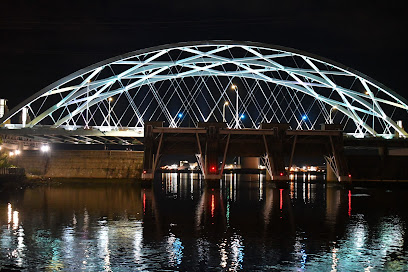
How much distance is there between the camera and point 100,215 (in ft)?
122

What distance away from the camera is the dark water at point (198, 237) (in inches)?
851

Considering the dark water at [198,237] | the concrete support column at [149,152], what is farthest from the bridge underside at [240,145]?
the dark water at [198,237]

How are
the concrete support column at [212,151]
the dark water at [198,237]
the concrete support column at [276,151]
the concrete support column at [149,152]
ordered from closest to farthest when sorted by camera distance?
1. the dark water at [198,237]
2. the concrete support column at [149,152]
3. the concrete support column at [212,151]
4. the concrete support column at [276,151]

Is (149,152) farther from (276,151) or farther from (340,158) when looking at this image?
(340,158)

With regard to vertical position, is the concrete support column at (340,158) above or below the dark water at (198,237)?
above

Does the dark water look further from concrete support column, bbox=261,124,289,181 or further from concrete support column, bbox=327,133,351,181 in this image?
concrete support column, bbox=327,133,351,181

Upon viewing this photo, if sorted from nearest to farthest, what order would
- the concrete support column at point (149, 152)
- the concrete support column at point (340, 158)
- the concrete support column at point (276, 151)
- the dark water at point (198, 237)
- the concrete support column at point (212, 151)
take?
the dark water at point (198, 237)
the concrete support column at point (149, 152)
the concrete support column at point (212, 151)
the concrete support column at point (276, 151)
the concrete support column at point (340, 158)

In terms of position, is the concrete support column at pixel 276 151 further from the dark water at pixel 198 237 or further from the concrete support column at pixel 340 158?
the dark water at pixel 198 237

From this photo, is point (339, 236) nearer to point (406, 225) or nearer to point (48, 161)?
point (406, 225)

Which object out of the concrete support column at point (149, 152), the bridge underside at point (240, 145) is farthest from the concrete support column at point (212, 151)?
the concrete support column at point (149, 152)

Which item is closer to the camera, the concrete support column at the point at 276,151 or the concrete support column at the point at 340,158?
the concrete support column at the point at 276,151

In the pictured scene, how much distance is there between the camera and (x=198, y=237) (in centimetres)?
2809

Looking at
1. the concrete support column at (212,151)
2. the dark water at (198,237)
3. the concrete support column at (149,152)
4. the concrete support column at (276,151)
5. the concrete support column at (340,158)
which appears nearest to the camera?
the dark water at (198,237)

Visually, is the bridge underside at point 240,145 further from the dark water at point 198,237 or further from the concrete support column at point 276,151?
the dark water at point 198,237
